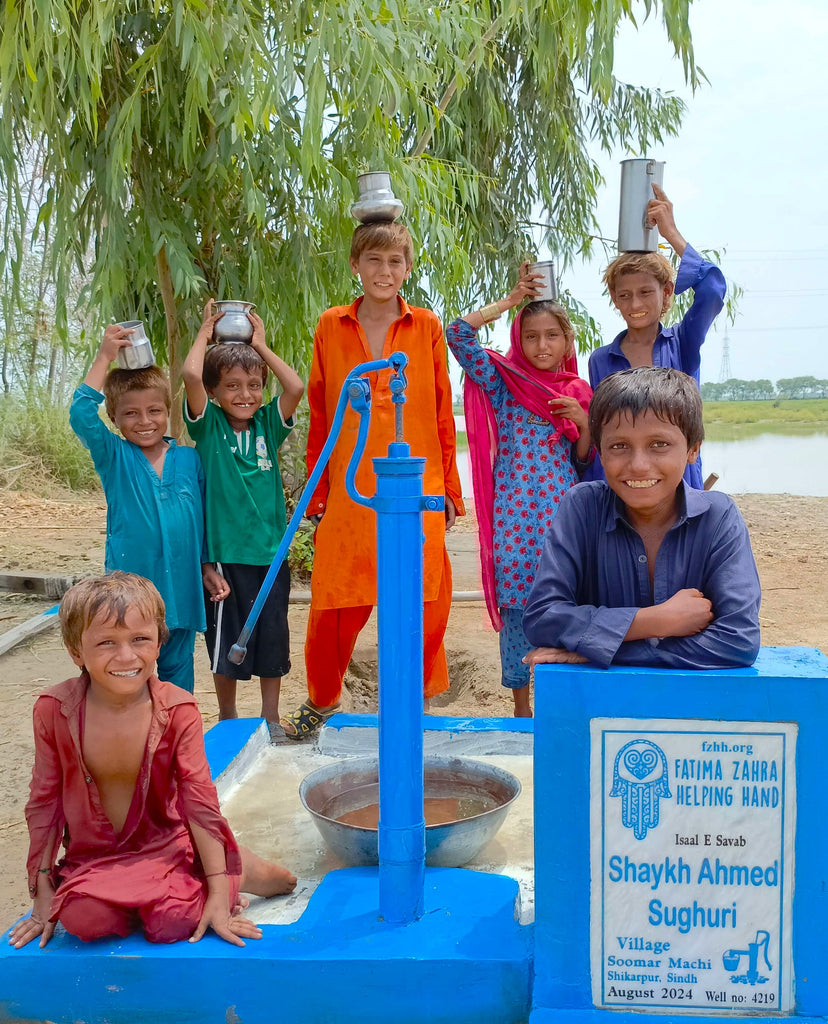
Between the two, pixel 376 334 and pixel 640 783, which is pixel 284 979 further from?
pixel 376 334

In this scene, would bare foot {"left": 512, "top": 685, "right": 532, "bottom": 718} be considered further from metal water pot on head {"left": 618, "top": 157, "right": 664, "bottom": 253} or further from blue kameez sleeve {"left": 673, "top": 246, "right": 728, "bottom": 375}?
metal water pot on head {"left": 618, "top": 157, "right": 664, "bottom": 253}

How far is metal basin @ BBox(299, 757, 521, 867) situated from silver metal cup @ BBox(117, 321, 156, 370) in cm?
117

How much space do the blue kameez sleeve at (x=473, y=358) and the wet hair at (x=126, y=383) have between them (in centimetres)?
85

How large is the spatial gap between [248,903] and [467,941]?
482 mm

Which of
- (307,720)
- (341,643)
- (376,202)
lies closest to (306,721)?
(307,720)

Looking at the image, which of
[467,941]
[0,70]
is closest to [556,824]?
[467,941]

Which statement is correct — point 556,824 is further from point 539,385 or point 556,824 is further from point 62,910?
point 539,385

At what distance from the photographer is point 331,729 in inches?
114

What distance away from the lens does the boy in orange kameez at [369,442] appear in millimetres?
3023

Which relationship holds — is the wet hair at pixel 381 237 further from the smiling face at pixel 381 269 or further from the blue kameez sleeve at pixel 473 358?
the blue kameez sleeve at pixel 473 358

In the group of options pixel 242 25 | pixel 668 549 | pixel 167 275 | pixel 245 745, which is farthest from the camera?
pixel 167 275

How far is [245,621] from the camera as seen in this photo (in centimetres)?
303

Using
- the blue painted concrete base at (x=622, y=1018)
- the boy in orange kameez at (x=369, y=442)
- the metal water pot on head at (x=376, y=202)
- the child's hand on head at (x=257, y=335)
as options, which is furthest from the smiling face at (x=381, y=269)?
the blue painted concrete base at (x=622, y=1018)

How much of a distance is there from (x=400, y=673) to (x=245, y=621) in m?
1.23
